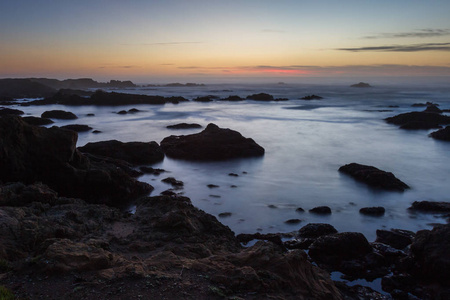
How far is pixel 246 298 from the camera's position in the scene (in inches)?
220

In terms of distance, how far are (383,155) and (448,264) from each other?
1782 cm

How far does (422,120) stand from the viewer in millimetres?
37594

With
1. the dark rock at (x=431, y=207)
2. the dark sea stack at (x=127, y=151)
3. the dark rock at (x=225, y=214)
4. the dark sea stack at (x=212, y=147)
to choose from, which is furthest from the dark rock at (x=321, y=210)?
the dark sea stack at (x=127, y=151)

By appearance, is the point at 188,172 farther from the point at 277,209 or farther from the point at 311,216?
the point at 311,216

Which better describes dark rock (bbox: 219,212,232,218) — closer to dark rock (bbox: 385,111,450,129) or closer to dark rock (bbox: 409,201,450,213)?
dark rock (bbox: 409,201,450,213)

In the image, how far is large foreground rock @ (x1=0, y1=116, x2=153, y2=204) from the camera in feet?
40.4

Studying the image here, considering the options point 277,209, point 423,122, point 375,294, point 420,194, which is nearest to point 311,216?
point 277,209

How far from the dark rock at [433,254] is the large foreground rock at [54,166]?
10.4 metres

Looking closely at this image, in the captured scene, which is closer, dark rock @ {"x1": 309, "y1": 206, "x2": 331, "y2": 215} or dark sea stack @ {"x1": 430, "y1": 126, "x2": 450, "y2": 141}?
dark rock @ {"x1": 309, "y1": 206, "x2": 331, "y2": 215}

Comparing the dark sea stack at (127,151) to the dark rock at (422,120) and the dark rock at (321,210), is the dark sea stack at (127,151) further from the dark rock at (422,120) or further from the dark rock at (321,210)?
the dark rock at (422,120)

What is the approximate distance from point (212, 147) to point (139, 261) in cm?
1564

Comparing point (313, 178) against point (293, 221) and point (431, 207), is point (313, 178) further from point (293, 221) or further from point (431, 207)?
point (293, 221)

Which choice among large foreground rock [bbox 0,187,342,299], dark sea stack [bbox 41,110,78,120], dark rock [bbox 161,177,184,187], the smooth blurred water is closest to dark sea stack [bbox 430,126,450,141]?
the smooth blurred water

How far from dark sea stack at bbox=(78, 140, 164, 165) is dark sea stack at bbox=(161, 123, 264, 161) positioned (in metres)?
1.75
